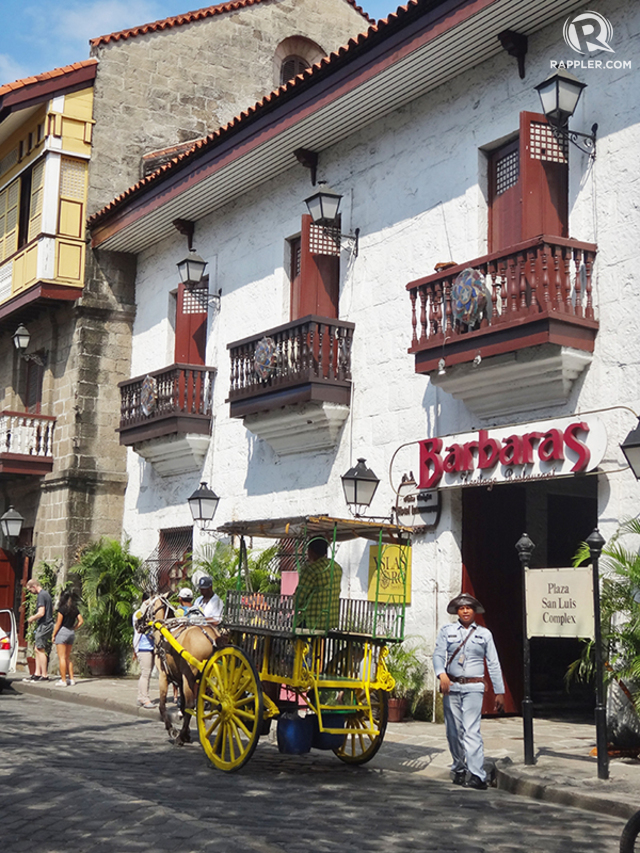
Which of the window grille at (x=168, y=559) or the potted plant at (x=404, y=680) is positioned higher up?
the window grille at (x=168, y=559)

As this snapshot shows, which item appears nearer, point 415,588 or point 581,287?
point 581,287

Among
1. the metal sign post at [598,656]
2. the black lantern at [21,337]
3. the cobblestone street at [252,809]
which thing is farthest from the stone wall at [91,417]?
the metal sign post at [598,656]

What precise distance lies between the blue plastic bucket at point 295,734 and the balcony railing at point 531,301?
444 centimetres

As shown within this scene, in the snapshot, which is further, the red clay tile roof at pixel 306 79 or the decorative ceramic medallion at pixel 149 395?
the decorative ceramic medallion at pixel 149 395

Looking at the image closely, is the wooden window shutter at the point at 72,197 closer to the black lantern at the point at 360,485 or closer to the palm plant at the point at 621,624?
the black lantern at the point at 360,485

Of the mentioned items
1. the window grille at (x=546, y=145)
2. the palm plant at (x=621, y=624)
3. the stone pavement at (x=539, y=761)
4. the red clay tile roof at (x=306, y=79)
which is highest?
the red clay tile roof at (x=306, y=79)

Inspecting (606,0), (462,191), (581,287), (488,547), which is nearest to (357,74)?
(462,191)

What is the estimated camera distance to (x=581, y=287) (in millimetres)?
11125

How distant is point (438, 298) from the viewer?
12.3 meters

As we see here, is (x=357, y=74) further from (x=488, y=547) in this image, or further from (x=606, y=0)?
(x=488, y=547)

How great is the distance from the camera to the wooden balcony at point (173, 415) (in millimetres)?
17625

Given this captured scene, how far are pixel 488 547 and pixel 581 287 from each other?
3505 mm

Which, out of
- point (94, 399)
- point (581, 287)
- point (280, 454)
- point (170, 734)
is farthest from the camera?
point (94, 399)

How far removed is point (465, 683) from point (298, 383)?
20.6 feet
